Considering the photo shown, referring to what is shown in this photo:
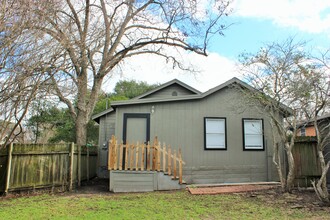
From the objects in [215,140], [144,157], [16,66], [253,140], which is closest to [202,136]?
[215,140]

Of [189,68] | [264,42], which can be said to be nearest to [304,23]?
[264,42]

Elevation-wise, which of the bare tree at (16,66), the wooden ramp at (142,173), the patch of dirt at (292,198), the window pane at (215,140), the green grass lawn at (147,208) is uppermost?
the bare tree at (16,66)

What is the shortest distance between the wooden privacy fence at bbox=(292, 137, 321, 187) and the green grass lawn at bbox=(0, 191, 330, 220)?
2606 millimetres

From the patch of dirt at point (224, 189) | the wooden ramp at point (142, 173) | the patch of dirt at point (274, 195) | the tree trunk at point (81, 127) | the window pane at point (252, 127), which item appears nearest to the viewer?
the patch of dirt at point (274, 195)

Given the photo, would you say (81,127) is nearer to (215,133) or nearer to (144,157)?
(144,157)

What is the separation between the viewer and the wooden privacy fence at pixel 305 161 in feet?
30.8

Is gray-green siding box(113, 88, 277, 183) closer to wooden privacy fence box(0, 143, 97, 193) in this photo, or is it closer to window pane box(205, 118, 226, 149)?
window pane box(205, 118, 226, 149)

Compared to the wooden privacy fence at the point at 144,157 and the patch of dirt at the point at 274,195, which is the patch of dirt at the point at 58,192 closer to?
the wooden privacy fence at the point at 144,157

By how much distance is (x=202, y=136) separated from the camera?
416 inches

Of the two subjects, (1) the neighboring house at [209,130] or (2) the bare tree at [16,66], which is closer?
(2) the bare tree at [16,66]

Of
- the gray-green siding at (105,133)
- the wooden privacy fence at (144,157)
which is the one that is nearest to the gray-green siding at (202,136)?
the wooden privacy fence at (144,157)

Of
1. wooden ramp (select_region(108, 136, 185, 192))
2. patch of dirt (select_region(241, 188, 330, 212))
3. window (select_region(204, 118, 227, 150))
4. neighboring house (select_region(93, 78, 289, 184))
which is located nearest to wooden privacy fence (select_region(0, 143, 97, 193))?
wooden ramp (select_region(108, 136, 185, 192))

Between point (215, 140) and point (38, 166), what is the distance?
6162 mm

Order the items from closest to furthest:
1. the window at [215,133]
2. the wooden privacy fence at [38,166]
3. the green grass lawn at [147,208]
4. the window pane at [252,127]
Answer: the green grass lawn at [147,208], the wooden privacy fence at [38,166], the window at [215,133], the window pane at [252,127]
